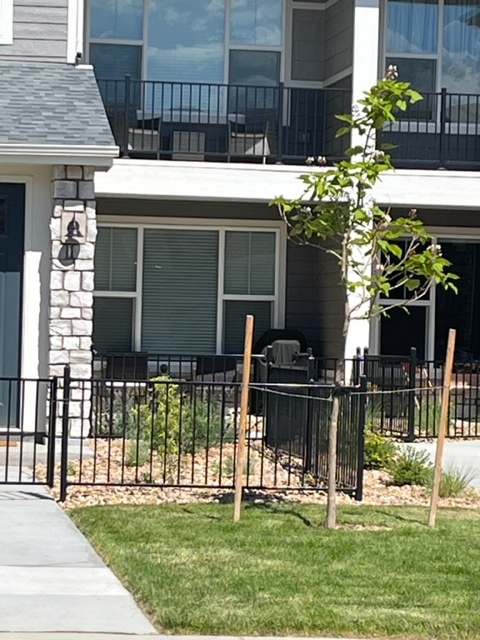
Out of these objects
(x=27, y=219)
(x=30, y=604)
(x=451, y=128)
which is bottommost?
(x=30, y=604)

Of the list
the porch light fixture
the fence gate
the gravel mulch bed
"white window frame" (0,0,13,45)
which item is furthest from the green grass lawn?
"white window frame" (0,0,13,45)

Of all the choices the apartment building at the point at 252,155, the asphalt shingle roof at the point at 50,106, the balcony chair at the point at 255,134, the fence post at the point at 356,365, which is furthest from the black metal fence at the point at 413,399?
the asphalt shingle roof at the point at 50,106

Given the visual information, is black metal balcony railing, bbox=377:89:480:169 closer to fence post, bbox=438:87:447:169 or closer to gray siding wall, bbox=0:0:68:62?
fence post, bbox=438:87:447:169

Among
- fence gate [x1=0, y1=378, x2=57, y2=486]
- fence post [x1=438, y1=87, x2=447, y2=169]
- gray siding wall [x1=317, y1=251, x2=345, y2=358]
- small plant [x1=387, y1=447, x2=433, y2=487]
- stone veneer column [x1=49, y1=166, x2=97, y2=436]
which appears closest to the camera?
fence gate [x1=0, y1=378, x2=57, y2=486]

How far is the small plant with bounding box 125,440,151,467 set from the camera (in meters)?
12.4

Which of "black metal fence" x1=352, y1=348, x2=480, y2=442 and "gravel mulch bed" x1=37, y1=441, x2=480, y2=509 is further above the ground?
"black metal fence" x1=352, y1=348, x2=480, y2=442

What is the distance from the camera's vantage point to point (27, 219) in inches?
545

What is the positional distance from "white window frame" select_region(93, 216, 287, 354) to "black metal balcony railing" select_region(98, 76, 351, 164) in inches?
41.1

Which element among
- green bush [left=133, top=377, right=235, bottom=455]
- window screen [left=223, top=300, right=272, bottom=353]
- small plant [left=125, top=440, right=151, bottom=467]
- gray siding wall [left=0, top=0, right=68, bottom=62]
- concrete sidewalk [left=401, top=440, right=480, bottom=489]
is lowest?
concrete sidewalk [left=401, top=440, right=480, bottom=489]

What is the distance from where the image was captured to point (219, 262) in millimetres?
18875

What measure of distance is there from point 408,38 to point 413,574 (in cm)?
1216

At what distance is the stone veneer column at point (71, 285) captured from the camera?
532 inches

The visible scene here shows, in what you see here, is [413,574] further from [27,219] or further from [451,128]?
[451,128]

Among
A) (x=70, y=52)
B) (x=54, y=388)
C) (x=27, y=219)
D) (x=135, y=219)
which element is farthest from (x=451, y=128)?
(x=54, y=388)
